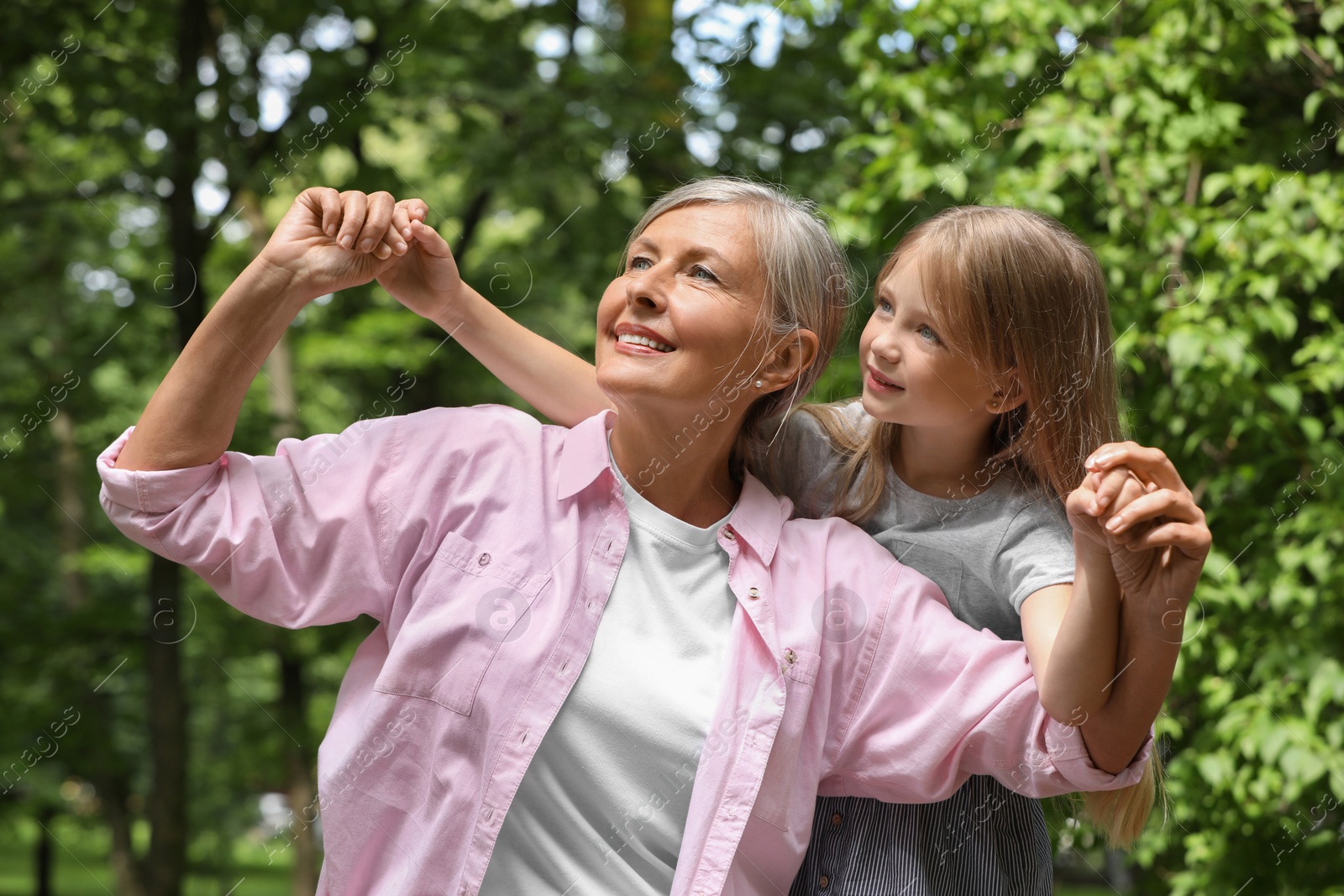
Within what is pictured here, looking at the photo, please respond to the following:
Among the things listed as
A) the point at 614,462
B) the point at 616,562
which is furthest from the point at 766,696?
the point at 614,462

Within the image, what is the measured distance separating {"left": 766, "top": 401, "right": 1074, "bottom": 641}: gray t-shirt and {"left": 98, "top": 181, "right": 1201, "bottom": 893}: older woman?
0.10 meters

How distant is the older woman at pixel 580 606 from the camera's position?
1.53 m

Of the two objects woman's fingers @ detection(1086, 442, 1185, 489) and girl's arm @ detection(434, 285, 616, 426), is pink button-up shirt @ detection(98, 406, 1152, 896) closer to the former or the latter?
girl's arm @ detection(434, 285, 616, 426)

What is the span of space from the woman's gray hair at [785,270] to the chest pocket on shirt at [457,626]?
43 centimetres

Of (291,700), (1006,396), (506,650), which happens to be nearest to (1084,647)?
(1006,396)

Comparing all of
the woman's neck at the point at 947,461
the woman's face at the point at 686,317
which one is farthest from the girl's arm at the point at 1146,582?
the woman's face at the point at 686,317

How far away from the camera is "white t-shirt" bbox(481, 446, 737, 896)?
160 centimetres

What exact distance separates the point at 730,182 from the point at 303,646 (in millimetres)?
7170

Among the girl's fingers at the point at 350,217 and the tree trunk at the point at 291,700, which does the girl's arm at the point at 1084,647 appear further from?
the tree trunk at the point at 291,700

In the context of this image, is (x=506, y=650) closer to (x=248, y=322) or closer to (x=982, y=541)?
(x=248, y=322)

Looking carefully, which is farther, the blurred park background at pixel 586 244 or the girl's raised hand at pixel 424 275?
the blurred park background at pixel 586 244

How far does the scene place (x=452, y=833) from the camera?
1.56m

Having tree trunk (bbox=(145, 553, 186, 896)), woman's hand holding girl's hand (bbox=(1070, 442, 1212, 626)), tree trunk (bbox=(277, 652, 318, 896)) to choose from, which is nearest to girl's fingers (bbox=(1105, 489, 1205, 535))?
woman's hand holding girl's hand (bbox=(1070, 442, 1212, 626))

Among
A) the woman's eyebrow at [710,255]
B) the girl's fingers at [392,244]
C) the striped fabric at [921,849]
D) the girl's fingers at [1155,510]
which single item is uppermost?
the girl's fingers at [392,244]
